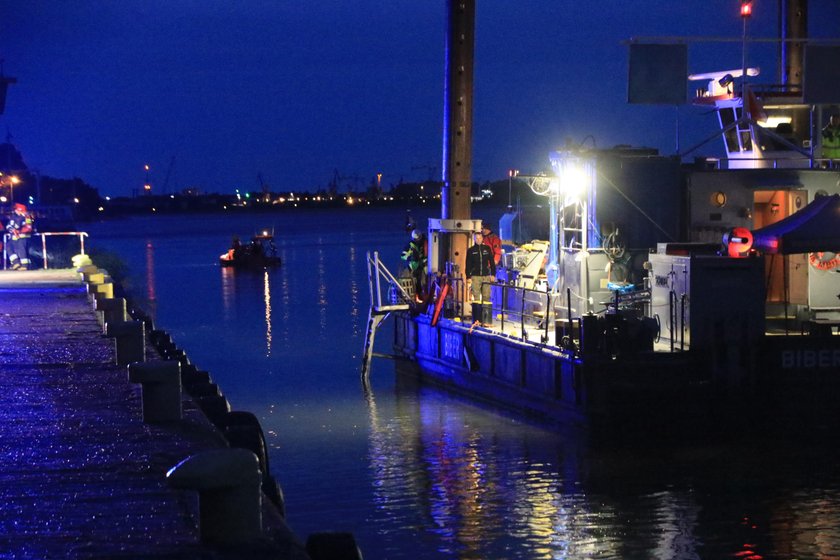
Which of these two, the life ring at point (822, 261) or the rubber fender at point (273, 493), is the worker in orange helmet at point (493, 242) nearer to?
the life ring at point (822, 261)

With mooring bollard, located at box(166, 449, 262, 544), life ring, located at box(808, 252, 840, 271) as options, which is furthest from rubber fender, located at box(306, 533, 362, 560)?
life ring, located at box(808, 252, 840, 271)

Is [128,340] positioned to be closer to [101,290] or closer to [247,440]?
[247,440]

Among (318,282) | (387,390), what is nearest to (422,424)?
(387,390)

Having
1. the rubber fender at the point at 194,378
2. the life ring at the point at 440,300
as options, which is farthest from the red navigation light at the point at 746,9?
the rubber fender at the point at 194,378

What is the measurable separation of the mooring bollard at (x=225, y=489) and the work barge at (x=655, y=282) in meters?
15.1

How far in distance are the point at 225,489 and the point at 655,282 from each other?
17769 millimetres

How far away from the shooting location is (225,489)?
363 inches

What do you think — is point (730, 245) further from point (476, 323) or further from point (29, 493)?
point (29, 493)

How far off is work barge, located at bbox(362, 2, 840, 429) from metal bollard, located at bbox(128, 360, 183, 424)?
11.0m

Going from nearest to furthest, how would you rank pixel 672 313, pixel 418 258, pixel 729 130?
pixel 672 313
pixel 729 130
pixel 418 258

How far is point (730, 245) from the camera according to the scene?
25.1m

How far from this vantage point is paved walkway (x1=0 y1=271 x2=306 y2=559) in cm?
952

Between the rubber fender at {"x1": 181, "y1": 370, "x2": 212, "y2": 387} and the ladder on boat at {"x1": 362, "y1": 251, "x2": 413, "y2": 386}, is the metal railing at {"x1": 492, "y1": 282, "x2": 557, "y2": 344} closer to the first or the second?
the ladder on boat at {"x1": 362, "y1": 251, "x2": 413, "y2": 386}

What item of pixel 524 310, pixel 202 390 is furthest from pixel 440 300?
pixel 202 390
